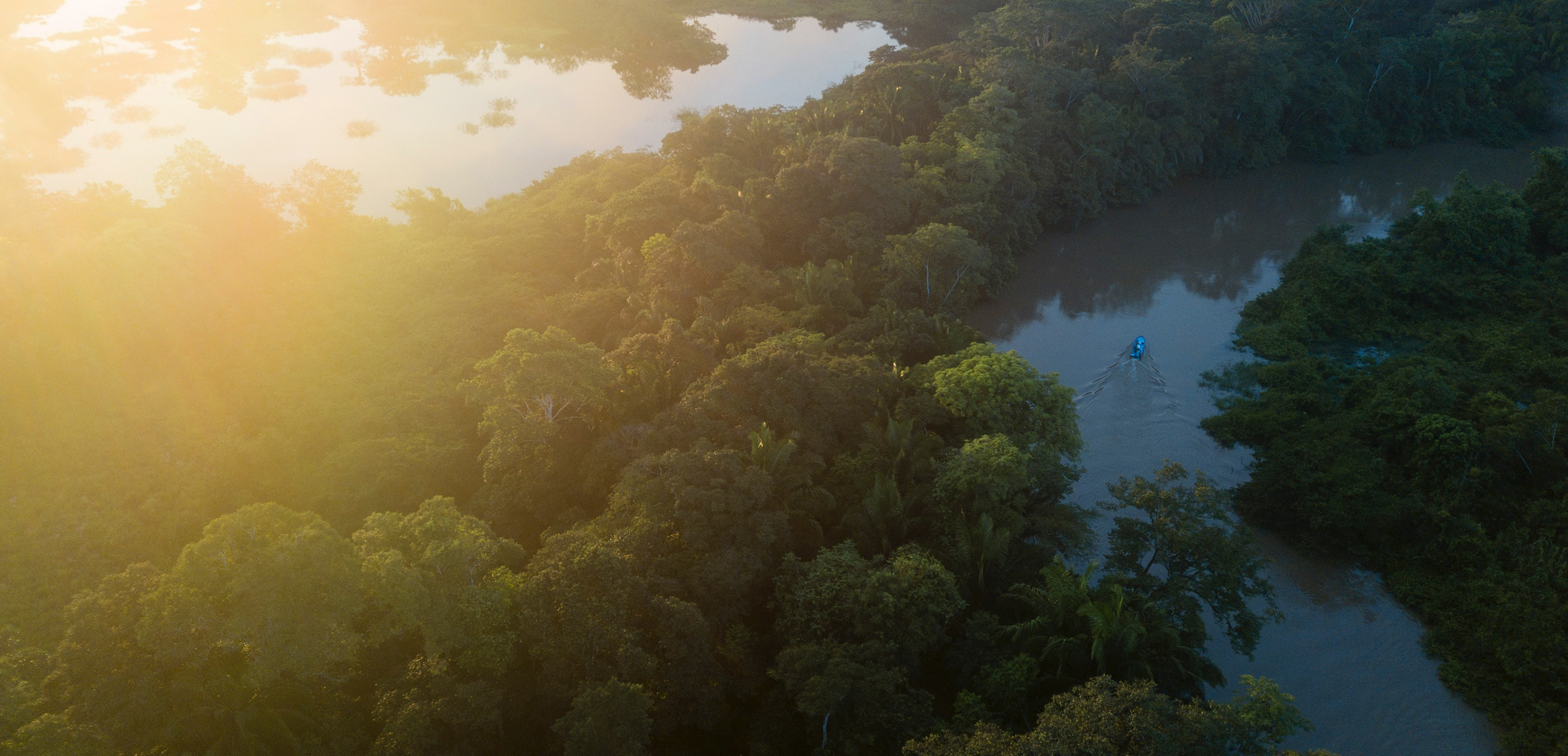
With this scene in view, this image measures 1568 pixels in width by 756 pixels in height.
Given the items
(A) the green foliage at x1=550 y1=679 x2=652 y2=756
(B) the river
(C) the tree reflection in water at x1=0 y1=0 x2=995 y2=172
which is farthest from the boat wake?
(C) the tree reflection in water at x1=0 y1=0 x2=995 y2=172

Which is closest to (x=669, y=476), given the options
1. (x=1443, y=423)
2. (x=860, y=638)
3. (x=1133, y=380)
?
(x=860, y=638)

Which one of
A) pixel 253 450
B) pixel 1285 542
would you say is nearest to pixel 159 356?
pixel 253 450

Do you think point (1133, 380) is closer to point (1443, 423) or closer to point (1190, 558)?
point (1443, 423)

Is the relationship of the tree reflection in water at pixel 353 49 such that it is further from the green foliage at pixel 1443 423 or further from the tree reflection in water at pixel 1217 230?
the green foliage at pixel 1443 423

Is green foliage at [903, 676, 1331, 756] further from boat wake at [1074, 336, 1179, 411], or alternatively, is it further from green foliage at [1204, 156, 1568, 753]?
boat wake at [1074, 336, 1179, 411]

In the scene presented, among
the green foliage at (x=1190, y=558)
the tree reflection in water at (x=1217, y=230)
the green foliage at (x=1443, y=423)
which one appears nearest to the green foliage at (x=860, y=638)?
the green foliage at (x=1190, y=558)

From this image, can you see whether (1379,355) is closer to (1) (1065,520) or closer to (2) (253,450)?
(1) (1065,520)
